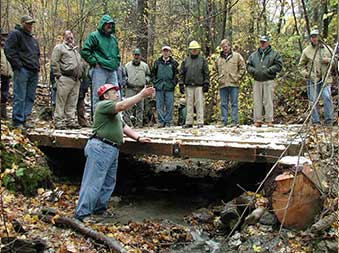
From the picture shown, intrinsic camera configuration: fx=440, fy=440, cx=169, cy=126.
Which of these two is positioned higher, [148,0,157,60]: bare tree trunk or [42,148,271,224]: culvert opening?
[148,0,157,60]: bare tree trunk

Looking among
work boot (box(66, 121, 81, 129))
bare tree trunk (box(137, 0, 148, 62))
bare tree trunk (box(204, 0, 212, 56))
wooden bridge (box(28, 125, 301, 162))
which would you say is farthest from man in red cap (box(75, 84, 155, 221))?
bare tree trunk (box(137, 0, 148, 62))

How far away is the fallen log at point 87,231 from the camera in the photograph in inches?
222

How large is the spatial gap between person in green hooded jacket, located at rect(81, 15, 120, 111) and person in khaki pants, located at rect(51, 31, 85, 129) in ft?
3.35

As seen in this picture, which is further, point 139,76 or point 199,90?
point 139,76

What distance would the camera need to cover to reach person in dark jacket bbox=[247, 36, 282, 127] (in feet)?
32.6

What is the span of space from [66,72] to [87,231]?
13.6 ft

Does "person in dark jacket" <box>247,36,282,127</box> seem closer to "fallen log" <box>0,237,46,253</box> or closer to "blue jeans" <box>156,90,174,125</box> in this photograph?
"blue jeans" <box>156,90,174,125</box>

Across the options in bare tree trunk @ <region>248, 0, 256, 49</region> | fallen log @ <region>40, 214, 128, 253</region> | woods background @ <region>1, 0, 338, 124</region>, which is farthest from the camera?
bare tree trunk @ <region>248, 0, 256, 49</region>

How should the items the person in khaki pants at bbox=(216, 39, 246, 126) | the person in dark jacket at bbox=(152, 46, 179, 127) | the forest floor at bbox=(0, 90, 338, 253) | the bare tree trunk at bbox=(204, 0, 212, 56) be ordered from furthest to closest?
the bare tree trunk at bbox=(204, 0, 212, 56) → the person in dark jacket at bbox=(152, 46, 179, 127) → the person in khaki pants at bbox=(216, 39, 246, 126) → the forest floor at bbox=(0, 90, 338, 253)

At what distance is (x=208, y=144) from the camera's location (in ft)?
24.9

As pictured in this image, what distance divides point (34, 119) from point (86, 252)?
707 cm

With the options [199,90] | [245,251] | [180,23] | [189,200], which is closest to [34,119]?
[199,90]

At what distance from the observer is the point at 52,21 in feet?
50.6

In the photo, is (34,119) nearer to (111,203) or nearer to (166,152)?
(111,203)
